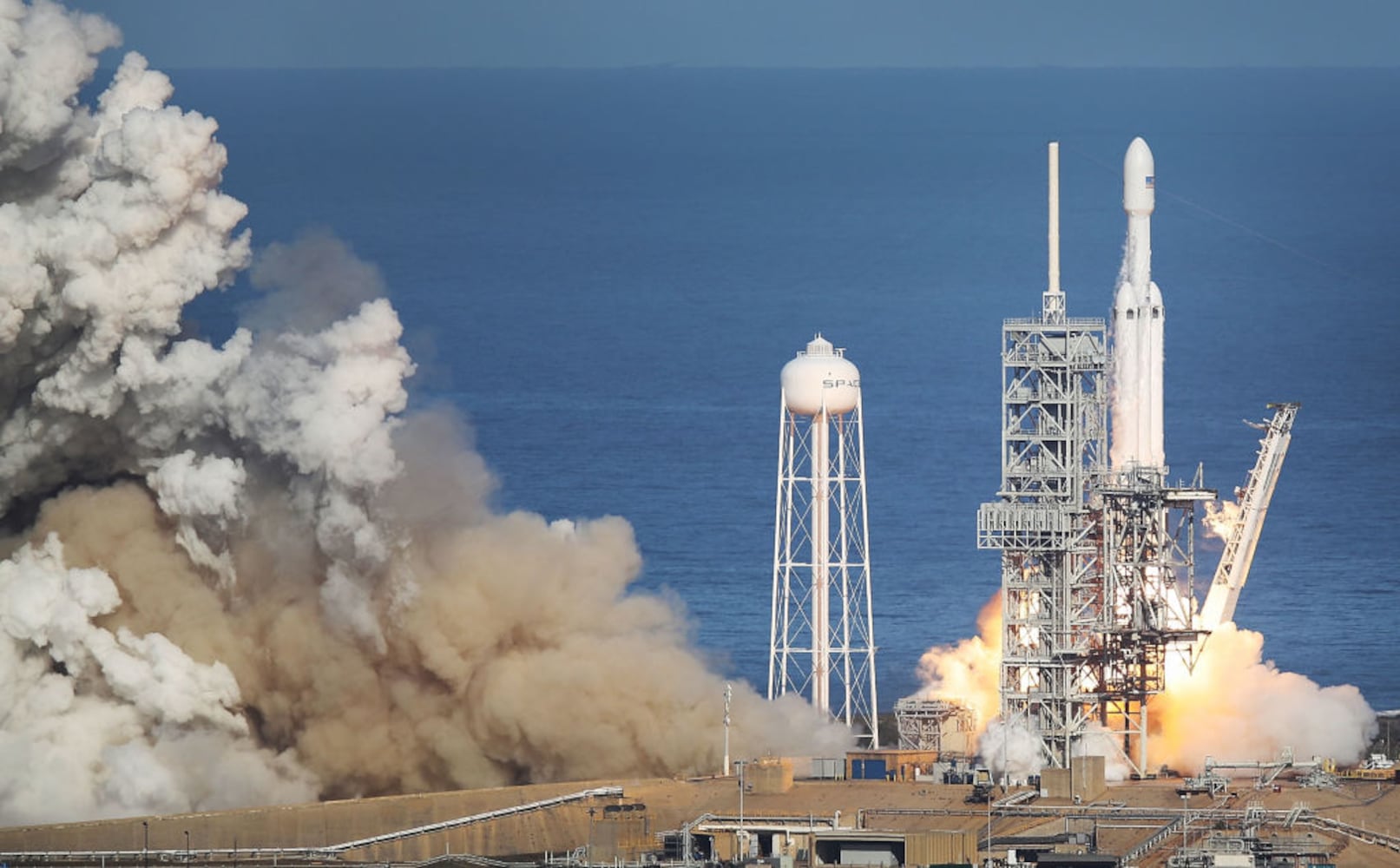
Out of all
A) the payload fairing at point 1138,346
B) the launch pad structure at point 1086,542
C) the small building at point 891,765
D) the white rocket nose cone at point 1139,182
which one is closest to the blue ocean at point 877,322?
the small building at point 891,765

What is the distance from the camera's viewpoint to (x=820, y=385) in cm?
6631

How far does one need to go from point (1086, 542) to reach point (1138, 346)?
140 inches

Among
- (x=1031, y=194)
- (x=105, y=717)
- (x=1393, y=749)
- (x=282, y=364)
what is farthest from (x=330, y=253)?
(x=1031, y=194)

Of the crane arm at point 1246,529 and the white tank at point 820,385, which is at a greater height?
the white tank at point 820,385

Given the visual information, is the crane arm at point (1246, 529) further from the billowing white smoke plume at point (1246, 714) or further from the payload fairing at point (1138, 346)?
the payload fairing at point (1138, 346)

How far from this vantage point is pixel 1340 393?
126 m

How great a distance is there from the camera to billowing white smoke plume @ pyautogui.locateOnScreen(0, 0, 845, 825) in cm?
6250

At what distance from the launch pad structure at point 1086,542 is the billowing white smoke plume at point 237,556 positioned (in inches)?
163

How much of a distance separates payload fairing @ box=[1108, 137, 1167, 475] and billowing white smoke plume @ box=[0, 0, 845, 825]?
7.04 m

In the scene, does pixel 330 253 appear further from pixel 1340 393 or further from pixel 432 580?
pixel 1340 393

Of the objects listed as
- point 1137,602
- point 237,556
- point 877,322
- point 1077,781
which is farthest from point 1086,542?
point 877,322

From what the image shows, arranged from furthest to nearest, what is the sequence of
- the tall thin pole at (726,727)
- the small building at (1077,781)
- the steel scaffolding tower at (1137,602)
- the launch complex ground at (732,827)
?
the steel scaffolding tower at (1137,602)
the tall thin pole at (726,727)
the small building at (1077,781)
the launch complex ground at (732,827)

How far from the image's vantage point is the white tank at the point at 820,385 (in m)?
66.3

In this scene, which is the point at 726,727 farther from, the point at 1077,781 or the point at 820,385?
the point at 820,385
